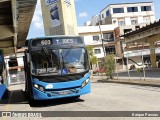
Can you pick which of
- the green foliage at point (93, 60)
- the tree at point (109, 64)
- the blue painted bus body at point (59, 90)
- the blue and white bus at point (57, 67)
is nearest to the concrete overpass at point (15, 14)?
the blue and white bus at point (57, 67)

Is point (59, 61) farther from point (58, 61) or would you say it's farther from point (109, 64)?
point (109, 64)

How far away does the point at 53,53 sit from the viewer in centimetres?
1369

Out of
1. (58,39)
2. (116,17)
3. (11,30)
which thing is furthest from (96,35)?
(58,39)

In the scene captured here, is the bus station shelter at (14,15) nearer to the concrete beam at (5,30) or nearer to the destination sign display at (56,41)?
the concrete beam at (5,30)

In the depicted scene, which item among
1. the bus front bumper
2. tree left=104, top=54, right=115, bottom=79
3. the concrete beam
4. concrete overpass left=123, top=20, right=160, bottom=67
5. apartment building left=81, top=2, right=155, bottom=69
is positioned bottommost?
the bus front bumper

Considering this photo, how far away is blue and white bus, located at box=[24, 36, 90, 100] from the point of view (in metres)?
13.1

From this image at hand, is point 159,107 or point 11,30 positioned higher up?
point 11,30

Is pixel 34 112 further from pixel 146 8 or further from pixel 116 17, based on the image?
pixel 146 8

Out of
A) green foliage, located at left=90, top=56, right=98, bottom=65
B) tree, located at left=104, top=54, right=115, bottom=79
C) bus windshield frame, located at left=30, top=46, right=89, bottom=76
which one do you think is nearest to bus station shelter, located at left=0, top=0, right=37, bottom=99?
bus windshield frame, located at left=30, top=46, right=89, bottom=76

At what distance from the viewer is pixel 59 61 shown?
1353 cm

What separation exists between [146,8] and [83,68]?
8114cm

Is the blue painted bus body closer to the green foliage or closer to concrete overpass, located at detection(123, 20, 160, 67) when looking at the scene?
concrete overpass, located at detection(123, 20, 160, 67)

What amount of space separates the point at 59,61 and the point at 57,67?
0.27 meters

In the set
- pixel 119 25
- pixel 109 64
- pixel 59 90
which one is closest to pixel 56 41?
pixel 59 90
